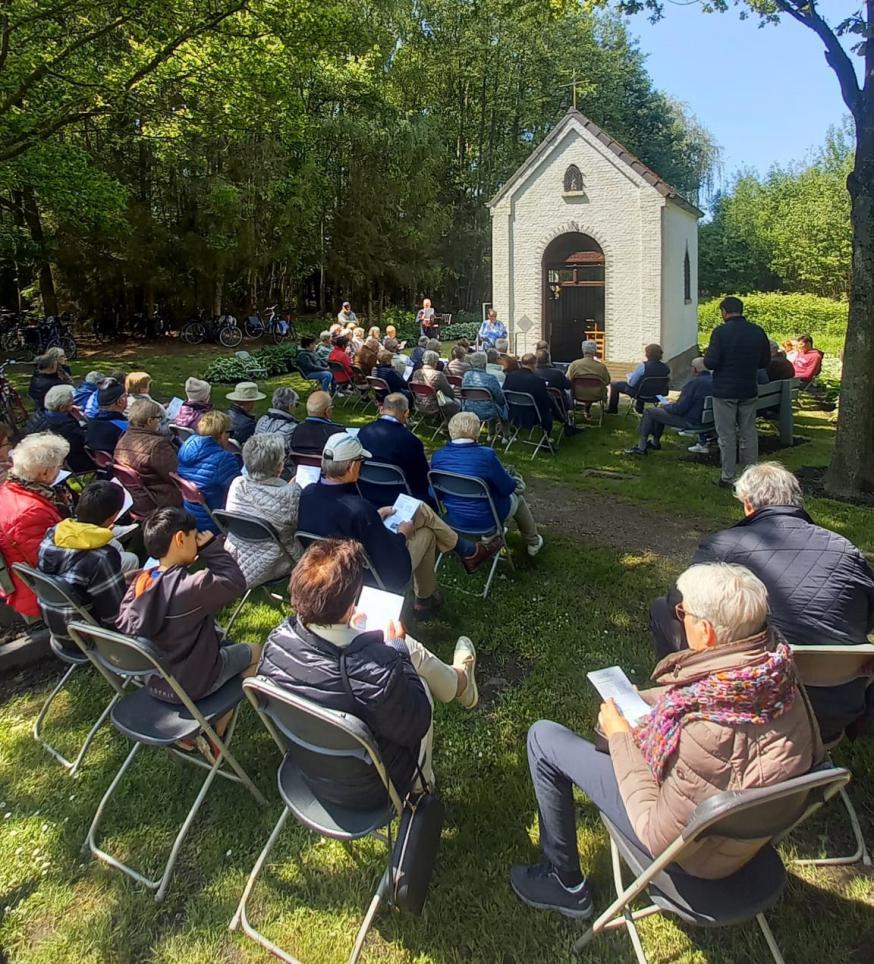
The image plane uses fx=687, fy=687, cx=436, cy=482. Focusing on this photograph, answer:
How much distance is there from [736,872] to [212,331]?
20933mm

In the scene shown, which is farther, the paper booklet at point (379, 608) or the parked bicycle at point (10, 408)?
the parked bicycle at point (10, 408)

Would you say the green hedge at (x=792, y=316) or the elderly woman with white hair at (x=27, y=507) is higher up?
the green hedge at (x=792, y=316)

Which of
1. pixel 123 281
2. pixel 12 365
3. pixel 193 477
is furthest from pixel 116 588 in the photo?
pixel 123 281

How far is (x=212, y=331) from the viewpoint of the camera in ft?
67.8

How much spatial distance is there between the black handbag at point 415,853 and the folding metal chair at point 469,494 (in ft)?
7.31

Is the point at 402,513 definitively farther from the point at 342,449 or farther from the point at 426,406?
the point at 426,406

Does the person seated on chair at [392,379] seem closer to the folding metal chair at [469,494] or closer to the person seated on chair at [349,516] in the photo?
the folding metal chair at [469,494]

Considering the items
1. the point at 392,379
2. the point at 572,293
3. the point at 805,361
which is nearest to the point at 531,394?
the point at 392,379

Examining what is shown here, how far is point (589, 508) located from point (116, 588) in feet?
15.1

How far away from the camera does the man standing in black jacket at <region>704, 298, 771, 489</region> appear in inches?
283

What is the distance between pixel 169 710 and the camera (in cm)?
286

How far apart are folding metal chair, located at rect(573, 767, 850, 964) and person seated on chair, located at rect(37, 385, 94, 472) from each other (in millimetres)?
5319

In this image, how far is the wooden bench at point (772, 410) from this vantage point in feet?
27.2

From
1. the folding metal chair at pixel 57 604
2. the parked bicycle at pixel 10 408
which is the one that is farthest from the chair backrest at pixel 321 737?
the parked bicycle at pixel 10 408
